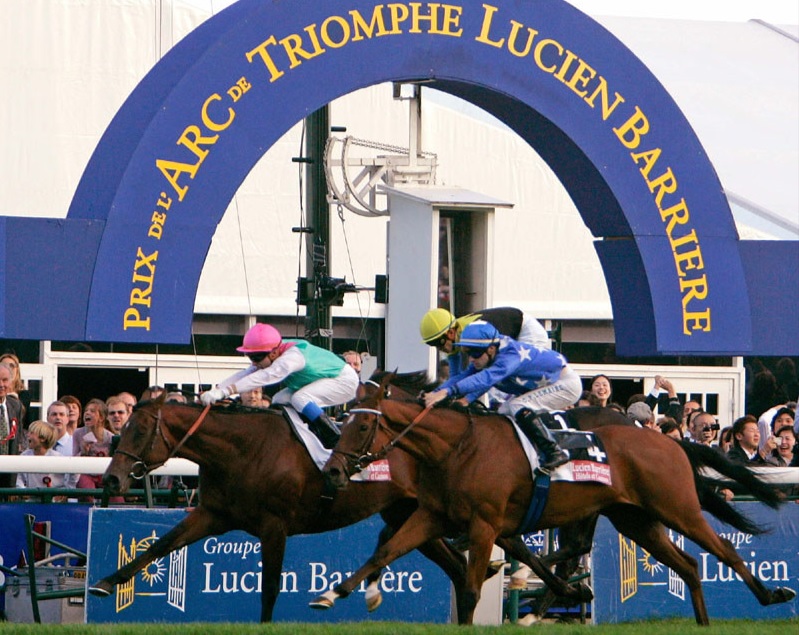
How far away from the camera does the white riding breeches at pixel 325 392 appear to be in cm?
935

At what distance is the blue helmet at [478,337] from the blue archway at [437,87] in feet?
7.03

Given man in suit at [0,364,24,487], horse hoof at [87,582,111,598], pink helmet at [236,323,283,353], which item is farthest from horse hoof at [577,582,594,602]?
man in suit at [0,364,24,487]

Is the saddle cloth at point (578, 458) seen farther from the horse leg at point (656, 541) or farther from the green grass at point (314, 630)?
the green grass at point (314, 630)

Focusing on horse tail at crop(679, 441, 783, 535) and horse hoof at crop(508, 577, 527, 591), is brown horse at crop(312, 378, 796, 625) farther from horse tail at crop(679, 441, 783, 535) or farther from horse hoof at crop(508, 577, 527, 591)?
horse hoof at crop(508, 577, 527, 591)

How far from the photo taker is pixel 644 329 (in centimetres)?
1143

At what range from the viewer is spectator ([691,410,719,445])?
41.1ft

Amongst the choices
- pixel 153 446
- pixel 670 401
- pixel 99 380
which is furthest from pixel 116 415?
pixel 99 380

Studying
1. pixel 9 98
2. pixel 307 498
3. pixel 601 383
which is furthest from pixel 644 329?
pixel 9 98

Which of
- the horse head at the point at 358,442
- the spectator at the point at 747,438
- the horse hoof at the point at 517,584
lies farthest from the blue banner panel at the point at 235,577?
the spectator at the point at 747,438

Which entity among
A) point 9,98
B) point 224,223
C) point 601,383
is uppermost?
point 9,98

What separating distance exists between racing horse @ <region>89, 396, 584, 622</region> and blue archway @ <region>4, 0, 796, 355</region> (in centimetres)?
138

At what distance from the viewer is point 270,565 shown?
8797 mm

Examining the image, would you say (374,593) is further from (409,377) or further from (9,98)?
(9,98)

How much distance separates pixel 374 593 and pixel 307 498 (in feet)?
2.84
